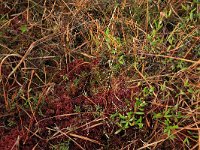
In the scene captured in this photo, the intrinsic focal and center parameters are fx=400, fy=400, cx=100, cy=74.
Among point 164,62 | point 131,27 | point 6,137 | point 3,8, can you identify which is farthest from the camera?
point 3,8

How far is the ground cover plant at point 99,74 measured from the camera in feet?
5.10

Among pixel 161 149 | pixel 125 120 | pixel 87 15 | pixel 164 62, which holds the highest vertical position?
pixel 87 15

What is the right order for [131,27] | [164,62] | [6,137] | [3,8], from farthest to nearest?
[3,8] → [131,27] → [164,62] → [6,137]

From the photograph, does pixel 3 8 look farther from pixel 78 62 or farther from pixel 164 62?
pixel 164 62

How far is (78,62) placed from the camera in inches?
69.2

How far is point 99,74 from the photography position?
1713 mm

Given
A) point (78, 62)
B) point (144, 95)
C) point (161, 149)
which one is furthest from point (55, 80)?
point (161, 149)

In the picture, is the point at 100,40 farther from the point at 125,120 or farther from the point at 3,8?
the point at 3,8

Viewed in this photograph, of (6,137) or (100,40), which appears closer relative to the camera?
(6,137)

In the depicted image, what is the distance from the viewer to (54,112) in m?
1.62

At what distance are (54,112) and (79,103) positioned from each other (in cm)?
11

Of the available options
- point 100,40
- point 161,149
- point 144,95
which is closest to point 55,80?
point 100,40

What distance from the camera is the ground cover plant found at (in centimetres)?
156

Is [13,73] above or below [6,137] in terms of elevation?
above
